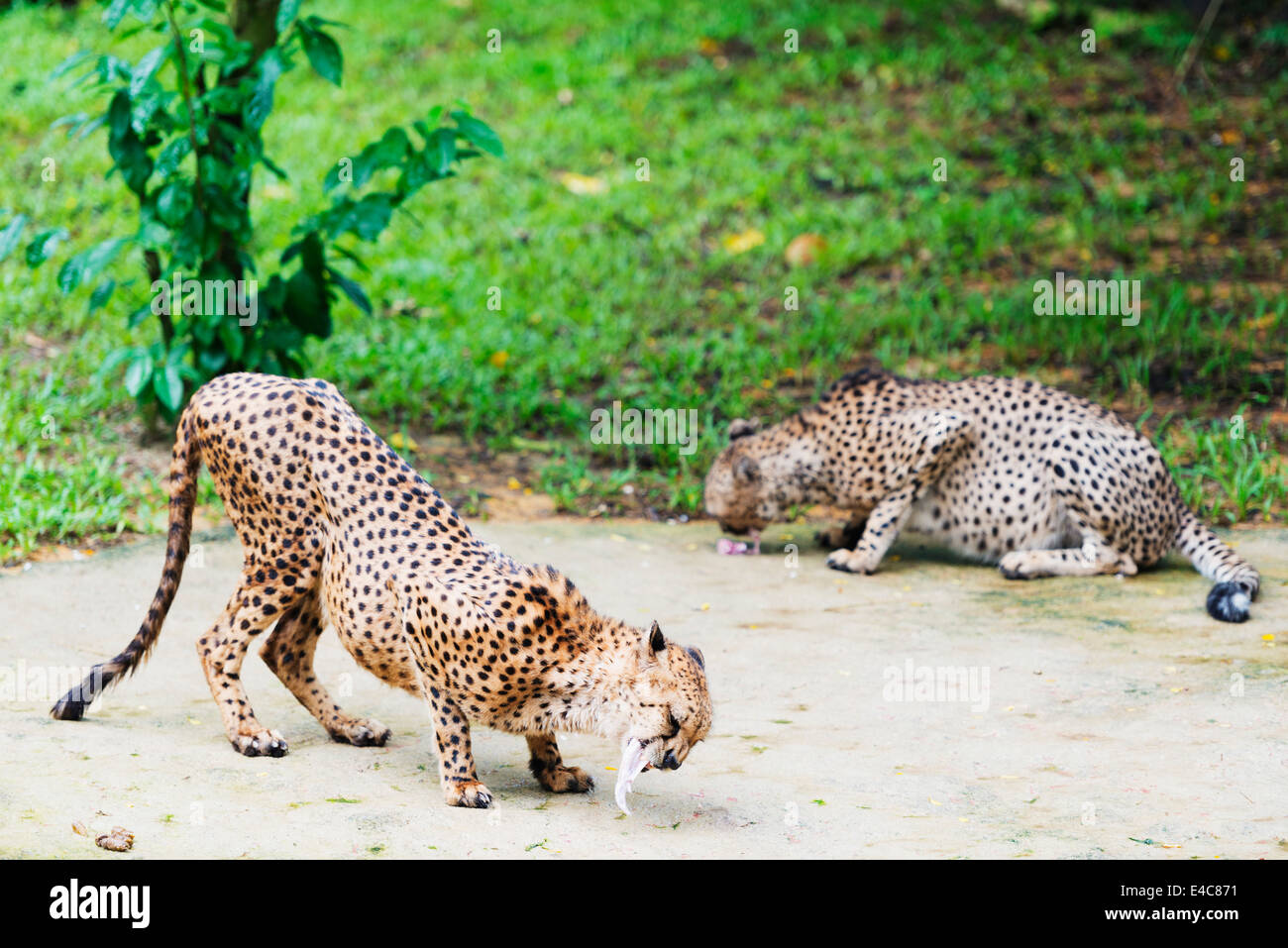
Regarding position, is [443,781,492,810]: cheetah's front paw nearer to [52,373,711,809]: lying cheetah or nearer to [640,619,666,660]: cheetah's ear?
[52,373,711,809]: lying cheetah

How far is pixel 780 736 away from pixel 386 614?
1482 millimetres

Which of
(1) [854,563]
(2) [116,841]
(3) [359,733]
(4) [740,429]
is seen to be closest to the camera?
(2) [116,841]

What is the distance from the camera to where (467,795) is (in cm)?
430

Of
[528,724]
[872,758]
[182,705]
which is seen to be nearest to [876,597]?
[872,758]

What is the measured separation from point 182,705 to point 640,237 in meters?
7.33

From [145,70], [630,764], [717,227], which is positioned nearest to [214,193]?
[145,70]

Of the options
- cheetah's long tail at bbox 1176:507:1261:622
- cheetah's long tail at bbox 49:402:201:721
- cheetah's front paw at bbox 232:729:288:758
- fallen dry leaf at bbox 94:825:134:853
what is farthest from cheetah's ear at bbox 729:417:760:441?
fallen dry leaf at bbox 94:825:134:853

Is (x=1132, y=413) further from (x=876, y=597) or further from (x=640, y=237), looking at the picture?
(x=640, y=237)

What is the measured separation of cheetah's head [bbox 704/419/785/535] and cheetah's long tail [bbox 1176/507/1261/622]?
2.08 meters

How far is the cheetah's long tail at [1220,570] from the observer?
598 cm

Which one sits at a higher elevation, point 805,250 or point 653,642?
point 805,250

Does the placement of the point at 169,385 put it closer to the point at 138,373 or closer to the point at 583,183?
the point at 138,373

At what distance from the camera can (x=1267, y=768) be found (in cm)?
448

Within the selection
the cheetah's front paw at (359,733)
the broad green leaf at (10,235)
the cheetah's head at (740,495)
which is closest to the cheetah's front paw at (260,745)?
the cheetah's front paw at (359,733)
